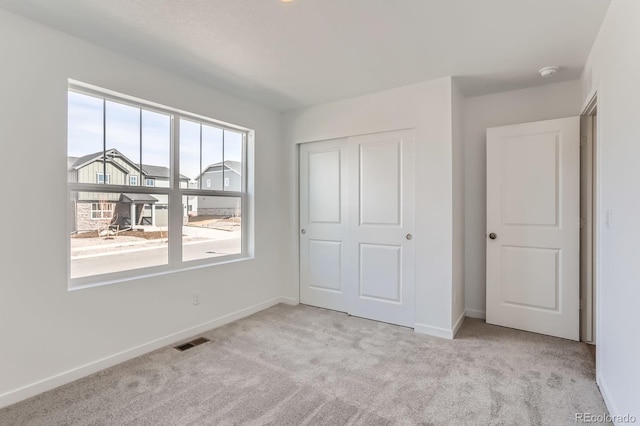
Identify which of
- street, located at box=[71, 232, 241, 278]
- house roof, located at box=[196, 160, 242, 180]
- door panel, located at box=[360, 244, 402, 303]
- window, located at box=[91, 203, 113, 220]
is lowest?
door panel, located at box=[360, 244, 402, 303]

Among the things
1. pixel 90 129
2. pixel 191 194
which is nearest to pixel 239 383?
pixel 191 194

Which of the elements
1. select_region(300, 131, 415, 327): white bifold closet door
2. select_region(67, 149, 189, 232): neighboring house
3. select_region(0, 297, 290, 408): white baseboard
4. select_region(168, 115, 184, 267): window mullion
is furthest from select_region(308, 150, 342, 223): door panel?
select_region(67, 149, 189, 232): neighboring house

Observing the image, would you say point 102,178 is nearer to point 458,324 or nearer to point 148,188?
point 148,188

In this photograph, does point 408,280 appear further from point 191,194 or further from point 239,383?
point 191,194

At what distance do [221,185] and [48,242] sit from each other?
5.37ft

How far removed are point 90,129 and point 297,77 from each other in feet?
5.76

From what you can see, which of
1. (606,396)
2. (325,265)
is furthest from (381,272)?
(606,396)

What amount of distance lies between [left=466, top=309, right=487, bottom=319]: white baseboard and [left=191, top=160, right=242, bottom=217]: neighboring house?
2.83 meters

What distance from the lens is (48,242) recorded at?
2.16 m

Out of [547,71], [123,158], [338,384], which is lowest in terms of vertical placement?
[338,384]

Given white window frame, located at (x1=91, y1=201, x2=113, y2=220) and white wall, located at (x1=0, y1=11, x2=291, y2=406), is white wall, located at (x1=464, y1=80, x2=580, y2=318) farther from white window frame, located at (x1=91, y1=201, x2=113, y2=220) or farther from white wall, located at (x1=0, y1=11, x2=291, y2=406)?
white window frame, located at (x1=91, y1=201, x2=113, y2=220)

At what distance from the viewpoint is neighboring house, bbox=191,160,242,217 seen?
10.9 feet

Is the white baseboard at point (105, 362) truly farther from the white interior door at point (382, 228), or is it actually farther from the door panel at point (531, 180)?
the door panel at point (531, 180)

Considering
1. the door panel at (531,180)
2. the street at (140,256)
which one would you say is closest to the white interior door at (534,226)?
the door panel at (531,180)
